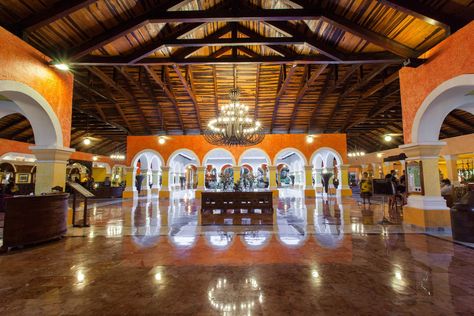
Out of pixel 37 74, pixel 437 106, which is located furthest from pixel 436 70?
pixel 37 74

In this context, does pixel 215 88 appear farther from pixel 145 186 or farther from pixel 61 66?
pixel 145 186

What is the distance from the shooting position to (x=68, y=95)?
5656mm

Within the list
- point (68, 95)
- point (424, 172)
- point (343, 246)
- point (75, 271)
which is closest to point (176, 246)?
point (75, 271)

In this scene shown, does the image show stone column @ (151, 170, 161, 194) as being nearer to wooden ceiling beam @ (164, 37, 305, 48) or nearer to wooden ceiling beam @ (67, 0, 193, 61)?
wooden ceiling beam @ (67, 0, 193, 61)

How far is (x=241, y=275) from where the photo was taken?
2738mm

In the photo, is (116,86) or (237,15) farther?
(116,86)

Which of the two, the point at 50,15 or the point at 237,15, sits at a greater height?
the point at 237,15

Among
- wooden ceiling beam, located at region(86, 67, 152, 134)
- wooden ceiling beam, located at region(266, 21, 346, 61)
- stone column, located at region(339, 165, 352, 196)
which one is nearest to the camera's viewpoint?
wooden ceiling beam, located at region(266, 21, 346, 61)

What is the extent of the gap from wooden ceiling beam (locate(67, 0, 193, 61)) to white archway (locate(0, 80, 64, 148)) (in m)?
1.21

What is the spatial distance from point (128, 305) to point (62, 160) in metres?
4.73

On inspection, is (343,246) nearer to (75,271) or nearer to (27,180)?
(75,271)

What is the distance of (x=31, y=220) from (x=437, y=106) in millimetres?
8217

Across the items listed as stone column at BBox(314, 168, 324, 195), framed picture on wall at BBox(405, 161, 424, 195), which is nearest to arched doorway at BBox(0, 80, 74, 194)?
framed picture on wall at BBox(405, 161, 424, 195)

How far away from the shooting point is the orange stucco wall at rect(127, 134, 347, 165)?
1323cm
